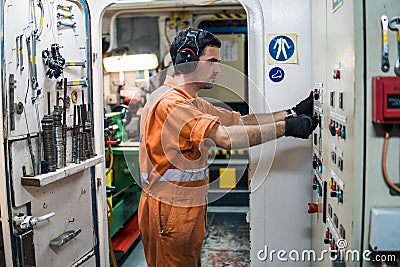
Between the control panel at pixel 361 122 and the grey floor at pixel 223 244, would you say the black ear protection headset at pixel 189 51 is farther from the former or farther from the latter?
the grey floor at pixel 223 244

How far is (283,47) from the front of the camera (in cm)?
227

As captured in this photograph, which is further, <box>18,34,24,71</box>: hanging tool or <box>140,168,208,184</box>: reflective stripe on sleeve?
<box>140,168,208,184</box>: reflective stripe on sleeve

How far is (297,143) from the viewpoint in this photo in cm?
233

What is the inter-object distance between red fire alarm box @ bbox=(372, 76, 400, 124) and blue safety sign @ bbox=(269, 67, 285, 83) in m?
0.95

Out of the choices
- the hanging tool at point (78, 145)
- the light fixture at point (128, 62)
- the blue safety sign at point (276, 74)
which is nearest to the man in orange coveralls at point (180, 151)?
the blue safety sign at point (276, 74)

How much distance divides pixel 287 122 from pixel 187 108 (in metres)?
0.42

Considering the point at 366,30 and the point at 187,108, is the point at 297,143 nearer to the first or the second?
the point at 187,108

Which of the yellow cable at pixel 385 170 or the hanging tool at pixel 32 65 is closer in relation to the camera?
the yellow cable at pixel 385 170

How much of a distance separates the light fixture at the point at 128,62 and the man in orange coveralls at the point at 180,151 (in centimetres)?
202

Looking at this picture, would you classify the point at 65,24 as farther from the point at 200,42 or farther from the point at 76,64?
the point at 200,42

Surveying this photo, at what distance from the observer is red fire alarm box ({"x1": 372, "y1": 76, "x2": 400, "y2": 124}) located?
4.36 feet

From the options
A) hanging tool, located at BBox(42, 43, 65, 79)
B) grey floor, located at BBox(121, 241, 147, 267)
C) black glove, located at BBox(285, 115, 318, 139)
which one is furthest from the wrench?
grey floor, located at BBox(121, 241, 147, 267)

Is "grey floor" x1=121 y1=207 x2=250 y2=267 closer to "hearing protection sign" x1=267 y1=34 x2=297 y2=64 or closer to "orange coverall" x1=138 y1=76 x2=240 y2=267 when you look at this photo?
"orange coverall" x1=138 y1=76 x2=240 y2=267

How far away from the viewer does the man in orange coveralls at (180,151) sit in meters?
1.99
